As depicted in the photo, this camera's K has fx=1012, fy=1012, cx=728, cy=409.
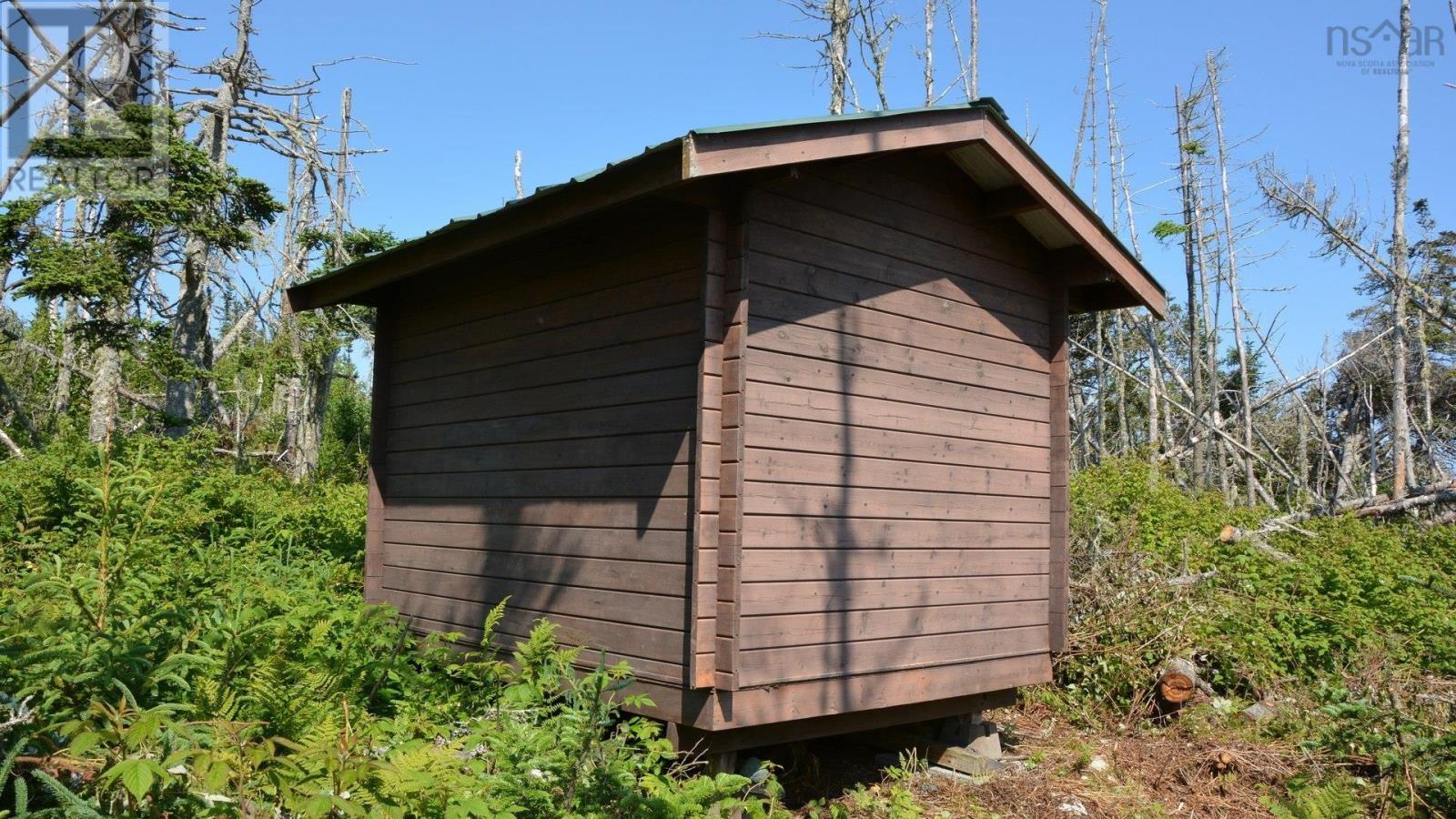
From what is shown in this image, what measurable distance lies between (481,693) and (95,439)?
8.72 m

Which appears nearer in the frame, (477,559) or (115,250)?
(477,559)

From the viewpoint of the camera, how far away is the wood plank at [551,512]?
499 cm

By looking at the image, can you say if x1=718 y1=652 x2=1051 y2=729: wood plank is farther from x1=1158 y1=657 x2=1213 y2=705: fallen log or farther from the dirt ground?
x1=1158 y1=657 x2=1213 y2=705: fallen log

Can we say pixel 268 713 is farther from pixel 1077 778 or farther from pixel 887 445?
pixel 1077 778

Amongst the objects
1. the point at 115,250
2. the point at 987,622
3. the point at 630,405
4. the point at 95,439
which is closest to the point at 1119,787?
the point at 987,622

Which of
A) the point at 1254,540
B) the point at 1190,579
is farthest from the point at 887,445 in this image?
the point at 1254,540

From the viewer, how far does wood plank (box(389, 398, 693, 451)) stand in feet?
16.5

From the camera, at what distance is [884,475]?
18.1 ft

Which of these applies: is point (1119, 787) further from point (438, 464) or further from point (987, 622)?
point (438, 464)

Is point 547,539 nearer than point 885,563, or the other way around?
point 885,563

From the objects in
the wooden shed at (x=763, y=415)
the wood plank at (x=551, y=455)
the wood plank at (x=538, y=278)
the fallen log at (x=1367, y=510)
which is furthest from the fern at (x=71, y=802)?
the fallen log at (x=1367, y=510)

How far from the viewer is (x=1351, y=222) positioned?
16.5 m

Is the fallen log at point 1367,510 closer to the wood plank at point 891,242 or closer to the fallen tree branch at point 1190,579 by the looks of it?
the fallen tree branch at point 1190,579

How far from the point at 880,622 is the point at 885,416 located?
3.67 feet
